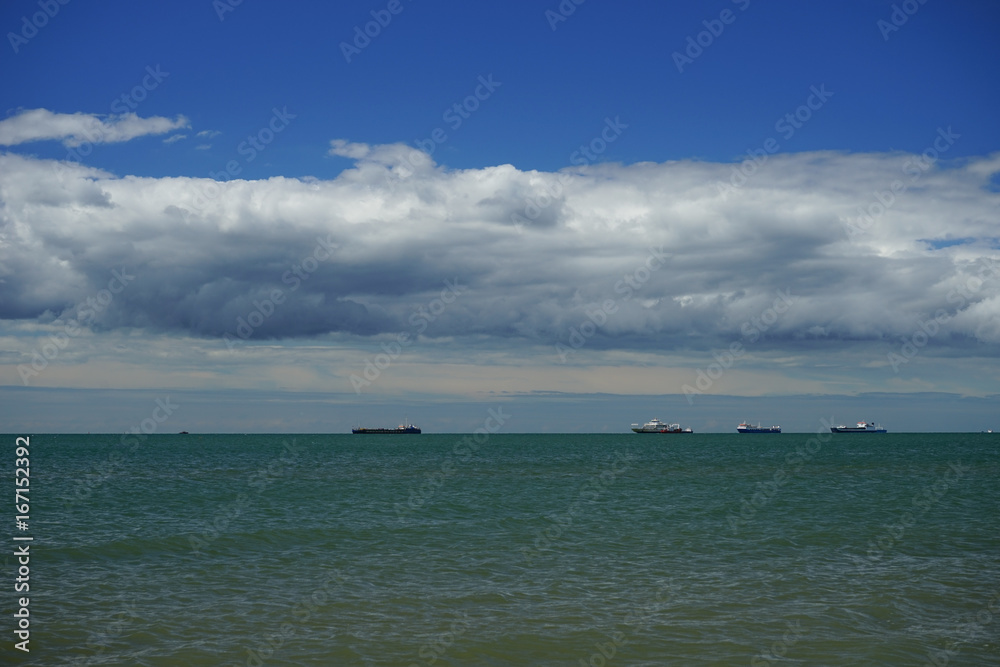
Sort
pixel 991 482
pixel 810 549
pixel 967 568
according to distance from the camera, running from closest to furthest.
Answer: pixel 967 568 → pixel 810 549 → pixel 991 482

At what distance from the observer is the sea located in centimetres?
1661

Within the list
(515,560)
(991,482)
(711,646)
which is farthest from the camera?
(991,482)

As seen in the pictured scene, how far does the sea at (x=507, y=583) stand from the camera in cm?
1661

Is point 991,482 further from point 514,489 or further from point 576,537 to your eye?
point 576,537

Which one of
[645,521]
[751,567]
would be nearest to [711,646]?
[751,567]

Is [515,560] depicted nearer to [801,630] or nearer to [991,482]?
[801,630]

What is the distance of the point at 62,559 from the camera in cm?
2606

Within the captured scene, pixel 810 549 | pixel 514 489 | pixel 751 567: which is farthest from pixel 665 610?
pixel 514 489

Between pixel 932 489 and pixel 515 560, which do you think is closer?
pixel 515 560

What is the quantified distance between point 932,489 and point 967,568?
35.9 meters

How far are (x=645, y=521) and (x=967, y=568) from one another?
48.9 ft

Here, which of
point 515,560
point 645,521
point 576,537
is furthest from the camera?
point 645,521

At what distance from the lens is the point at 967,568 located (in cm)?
2466

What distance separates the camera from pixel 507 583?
74.0ft
